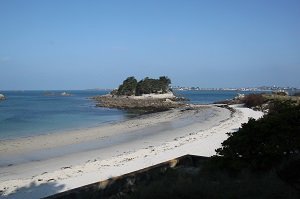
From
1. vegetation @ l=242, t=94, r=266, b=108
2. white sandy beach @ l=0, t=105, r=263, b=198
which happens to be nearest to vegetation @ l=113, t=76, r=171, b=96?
vegetation @ l=242, t=94, r=266, b=108

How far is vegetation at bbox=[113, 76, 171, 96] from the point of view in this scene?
105062 millimetres

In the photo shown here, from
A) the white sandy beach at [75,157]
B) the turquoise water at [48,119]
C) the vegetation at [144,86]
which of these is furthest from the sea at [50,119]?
the vegetation at [144,86]

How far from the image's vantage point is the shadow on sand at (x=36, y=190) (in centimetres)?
1084

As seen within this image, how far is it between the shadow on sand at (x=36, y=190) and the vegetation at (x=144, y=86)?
303ft

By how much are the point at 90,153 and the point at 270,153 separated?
12615mm

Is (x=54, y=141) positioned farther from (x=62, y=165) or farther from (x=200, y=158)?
(x=200, y=158)

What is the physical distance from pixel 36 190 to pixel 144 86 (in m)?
93.4

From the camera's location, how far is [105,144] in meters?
23.0

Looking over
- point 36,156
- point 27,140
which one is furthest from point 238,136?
point 27,140

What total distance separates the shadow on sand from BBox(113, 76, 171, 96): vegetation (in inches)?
3639

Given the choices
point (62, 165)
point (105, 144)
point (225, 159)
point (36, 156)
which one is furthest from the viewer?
point (105, 144)

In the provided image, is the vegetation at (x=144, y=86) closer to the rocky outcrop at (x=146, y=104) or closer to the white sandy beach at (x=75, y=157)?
the rocky outcrop at (x=146, y=104)

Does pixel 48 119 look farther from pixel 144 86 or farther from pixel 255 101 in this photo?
pixel 144 86

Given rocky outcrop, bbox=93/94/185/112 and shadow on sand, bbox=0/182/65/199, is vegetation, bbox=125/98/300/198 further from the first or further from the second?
rocky outcrop, bbox=93/94/185/112
